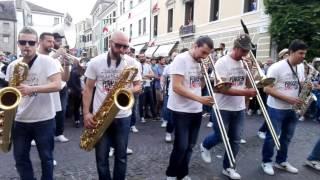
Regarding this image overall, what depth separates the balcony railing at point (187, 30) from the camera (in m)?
23.1

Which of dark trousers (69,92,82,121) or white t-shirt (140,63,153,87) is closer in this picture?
dark trousers (69,92,82,121)

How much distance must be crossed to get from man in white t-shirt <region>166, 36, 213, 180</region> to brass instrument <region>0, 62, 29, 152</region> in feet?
5.48

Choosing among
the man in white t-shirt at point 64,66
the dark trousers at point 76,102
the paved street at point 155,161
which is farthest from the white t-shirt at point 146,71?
the man in white t-shirt at point 64,66

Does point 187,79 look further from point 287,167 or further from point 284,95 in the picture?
point 287,167

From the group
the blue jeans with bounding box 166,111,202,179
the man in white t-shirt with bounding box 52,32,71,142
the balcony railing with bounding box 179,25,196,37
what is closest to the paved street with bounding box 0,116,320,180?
the man in white t-shirt with bounding box 52,32,71,142

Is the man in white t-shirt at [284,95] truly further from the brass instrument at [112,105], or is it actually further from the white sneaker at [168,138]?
the white sneaker at [168,138]

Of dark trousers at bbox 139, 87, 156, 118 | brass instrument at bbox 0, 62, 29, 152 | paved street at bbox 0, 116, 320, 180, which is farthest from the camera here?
dark trousers at bbox 139, 87, 156, 118

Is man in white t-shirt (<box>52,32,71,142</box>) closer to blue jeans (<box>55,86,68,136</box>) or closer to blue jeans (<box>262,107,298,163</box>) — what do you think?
blue jeans (<box>55,86,68,136</box>)

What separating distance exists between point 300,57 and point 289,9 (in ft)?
31.9

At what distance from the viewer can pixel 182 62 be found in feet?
14.0

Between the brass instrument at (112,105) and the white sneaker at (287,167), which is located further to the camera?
the white sneaker at (287,167)

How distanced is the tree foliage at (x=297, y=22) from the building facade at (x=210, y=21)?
1.09m

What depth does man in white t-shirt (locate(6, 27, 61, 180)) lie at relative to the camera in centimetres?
367

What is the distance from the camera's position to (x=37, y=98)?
373 cm
